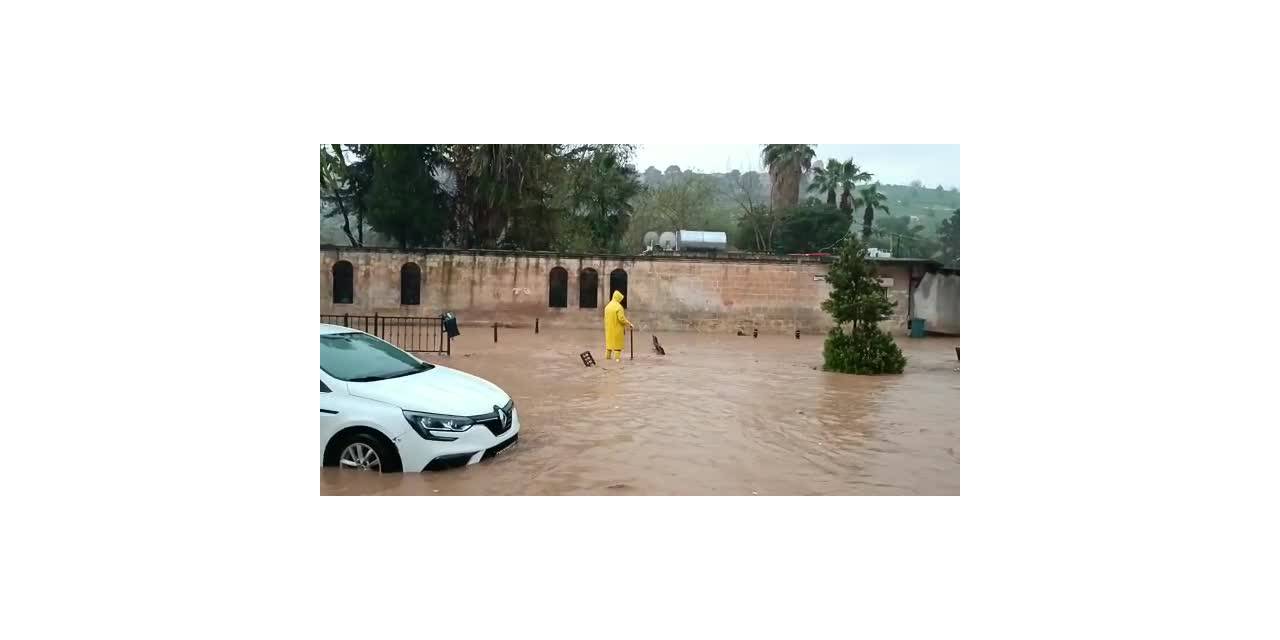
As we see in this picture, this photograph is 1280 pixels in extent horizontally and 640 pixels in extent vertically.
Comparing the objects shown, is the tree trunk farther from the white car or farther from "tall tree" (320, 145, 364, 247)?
the white car

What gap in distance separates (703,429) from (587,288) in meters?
7.58

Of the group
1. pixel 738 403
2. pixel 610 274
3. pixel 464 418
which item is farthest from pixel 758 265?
pixel 464 418

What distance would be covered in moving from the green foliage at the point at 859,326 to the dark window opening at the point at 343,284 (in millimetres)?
5873

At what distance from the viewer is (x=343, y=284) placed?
7.23 metres

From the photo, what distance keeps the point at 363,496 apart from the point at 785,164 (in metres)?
11.6

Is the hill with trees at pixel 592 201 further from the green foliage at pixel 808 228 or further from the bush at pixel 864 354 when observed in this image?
the bush at pixel 864 354

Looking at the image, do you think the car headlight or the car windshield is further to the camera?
the car windshield

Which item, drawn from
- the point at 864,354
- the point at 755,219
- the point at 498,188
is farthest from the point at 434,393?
the point at 755,219

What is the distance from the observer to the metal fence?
279 inches

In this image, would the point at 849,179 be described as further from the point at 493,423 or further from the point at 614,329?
the point at 493,423

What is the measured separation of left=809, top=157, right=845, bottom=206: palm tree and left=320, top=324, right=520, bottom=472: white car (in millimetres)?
11319

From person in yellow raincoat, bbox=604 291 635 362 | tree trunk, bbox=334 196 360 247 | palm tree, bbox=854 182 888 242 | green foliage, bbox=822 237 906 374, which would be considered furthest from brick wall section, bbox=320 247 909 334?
palm tree, bbox=854 182 888 242

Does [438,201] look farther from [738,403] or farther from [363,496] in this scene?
[363,496]

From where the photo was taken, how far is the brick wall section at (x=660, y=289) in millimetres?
11227
